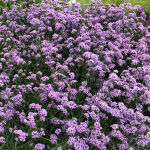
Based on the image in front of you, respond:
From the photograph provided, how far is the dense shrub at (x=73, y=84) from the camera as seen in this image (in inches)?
99.5

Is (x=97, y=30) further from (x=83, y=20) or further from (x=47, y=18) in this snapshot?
(x=47, y=18)

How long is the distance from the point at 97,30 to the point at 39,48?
3.51 feet

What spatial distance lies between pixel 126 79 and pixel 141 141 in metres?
0.99

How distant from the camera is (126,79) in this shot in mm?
3232

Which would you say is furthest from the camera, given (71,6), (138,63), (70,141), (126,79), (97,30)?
(71,6)

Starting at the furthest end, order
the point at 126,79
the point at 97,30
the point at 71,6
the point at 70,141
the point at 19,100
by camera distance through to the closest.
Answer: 1. the point at 71,6
2. the point at 97,30
3. the point at 126,79
4. the point at 19,100
5. the point at 70,141

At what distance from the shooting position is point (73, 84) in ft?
10.8

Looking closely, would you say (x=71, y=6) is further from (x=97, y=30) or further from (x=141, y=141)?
(x=141, y=141)

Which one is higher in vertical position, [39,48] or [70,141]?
[39,48]

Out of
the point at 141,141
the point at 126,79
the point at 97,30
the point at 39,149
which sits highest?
the point at 97,30

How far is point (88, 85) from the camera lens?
11.1 feet

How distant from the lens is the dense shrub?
8.29 feet

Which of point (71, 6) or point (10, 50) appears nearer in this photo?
point (10, 50)

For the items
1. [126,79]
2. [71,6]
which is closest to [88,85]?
[126,79]
